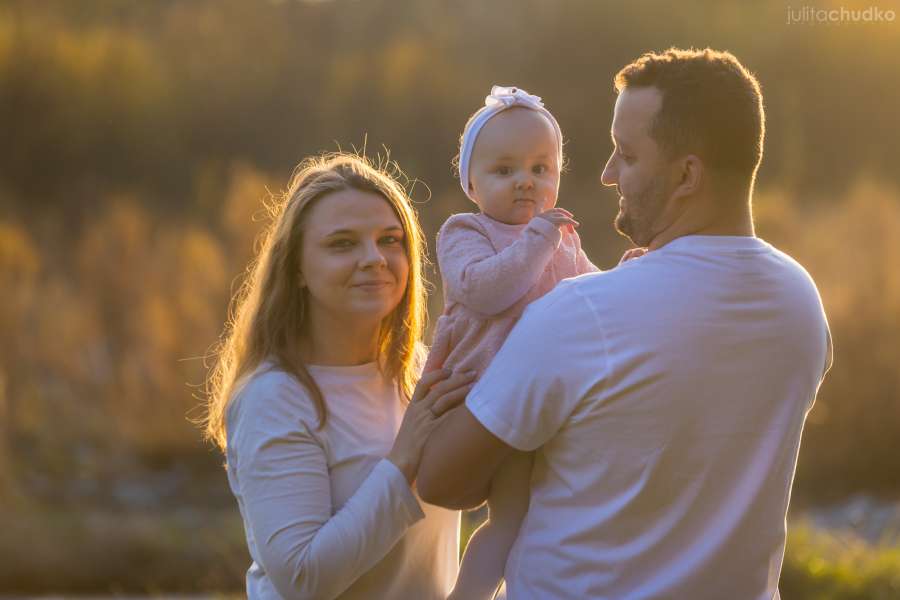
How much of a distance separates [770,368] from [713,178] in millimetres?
386

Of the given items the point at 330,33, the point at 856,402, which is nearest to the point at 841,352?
the point at 856,402

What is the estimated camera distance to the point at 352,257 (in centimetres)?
283

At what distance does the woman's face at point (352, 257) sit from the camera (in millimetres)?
2838

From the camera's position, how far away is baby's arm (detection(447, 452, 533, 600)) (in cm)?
255

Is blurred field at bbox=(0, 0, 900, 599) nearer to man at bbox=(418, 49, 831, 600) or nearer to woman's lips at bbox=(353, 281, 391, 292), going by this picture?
woman's lips at bbox=(353, 281, 391, 292)

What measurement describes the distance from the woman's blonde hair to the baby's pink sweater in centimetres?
26

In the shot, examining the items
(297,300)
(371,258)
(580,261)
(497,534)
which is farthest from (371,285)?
(497,534)

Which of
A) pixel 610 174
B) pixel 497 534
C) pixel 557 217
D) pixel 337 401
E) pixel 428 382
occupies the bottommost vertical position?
pixel 497 534

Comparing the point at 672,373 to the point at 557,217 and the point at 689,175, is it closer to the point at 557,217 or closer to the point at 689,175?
the point at 689,175

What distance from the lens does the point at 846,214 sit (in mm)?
11672

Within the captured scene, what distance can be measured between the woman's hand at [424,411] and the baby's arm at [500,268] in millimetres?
175

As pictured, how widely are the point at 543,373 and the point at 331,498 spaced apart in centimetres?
73

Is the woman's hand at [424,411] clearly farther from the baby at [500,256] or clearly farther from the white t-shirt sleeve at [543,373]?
the white t-shirt sleeve at [543,373]

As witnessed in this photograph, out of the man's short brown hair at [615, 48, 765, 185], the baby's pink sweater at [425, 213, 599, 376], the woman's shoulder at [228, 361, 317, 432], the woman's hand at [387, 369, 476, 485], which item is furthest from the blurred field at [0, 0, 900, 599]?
the man's short brown hair at [615, 48, 765, 185]
